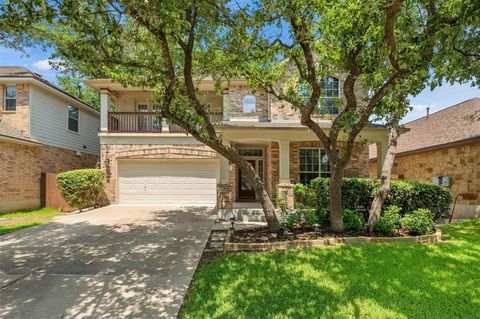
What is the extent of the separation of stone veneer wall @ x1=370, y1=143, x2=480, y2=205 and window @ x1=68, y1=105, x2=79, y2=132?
1965cm

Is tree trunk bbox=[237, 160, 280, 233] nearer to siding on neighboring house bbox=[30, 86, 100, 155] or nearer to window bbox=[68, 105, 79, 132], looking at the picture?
siding on neighboring house bbox=[30, 86, 100, 155]

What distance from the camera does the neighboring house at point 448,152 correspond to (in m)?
Answer: 11.1

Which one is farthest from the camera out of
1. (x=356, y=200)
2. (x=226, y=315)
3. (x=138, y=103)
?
(x=138, y=103)

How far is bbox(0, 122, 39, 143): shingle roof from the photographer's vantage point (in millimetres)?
11676

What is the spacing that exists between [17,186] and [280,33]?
13.2 m

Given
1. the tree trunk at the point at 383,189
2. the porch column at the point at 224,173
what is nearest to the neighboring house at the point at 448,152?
the tree trunk at the point at 383,189

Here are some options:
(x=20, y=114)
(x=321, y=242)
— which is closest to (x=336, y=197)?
(x=321, y=242)

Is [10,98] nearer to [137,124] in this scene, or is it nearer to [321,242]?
[137,124]

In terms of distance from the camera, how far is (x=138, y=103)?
1590 centimetres

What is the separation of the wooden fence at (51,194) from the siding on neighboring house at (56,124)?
2.12 metres

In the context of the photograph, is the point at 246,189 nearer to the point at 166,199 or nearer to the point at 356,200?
the point at 166,199

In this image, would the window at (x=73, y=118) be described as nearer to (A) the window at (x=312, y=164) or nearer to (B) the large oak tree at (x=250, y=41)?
(B) the large oak tree at (x=250, y=41)

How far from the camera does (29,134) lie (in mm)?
13117

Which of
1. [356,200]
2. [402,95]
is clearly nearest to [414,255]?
[356,200]
